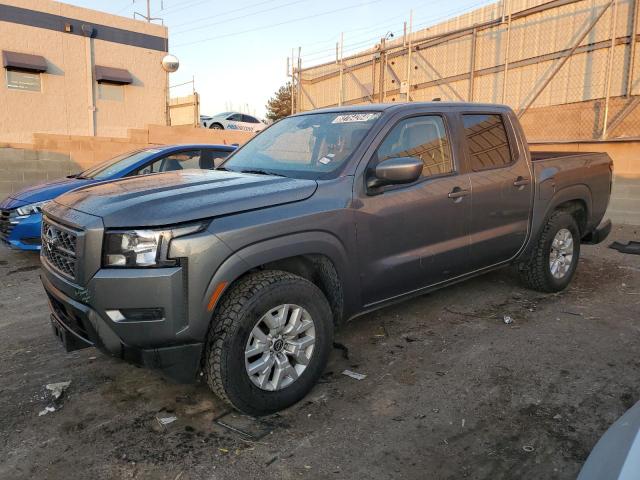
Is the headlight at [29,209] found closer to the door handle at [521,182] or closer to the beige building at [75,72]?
the door handle at [521,182]

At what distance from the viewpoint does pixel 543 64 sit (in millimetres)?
11906

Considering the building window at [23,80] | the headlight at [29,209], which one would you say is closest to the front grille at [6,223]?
the headlight at [29,209]

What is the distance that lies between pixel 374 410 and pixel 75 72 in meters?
18.5

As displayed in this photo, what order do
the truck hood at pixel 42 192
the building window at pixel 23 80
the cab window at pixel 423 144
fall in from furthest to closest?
1. the building window at pixel 23 80
2. the truck hood at pixel 42 192
3. the cab window at pixel 423 144

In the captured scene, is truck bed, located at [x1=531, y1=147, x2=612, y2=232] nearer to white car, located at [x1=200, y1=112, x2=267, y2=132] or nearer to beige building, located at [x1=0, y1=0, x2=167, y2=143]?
beige building, located at [x1=0, y1=0, x2=167, y2=143]

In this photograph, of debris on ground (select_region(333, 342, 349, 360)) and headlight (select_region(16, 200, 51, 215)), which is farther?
headlight (select_region(16, 200, 51, 215))

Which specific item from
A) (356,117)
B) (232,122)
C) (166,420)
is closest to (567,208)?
(356,117)

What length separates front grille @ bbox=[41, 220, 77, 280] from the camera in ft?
9.26

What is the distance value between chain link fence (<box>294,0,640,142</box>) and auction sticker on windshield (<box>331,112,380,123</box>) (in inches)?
314

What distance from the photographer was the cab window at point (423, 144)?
12.4ft

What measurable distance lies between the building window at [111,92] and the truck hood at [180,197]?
55.7ft

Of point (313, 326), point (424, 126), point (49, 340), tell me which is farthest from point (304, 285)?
point (49, 340)

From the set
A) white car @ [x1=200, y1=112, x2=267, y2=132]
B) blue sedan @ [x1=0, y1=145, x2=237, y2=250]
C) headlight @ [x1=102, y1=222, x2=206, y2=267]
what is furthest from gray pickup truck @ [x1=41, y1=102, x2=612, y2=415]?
white car @ [x1=200, y1=112, x2=267, y2=132]

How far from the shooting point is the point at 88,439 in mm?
2783
